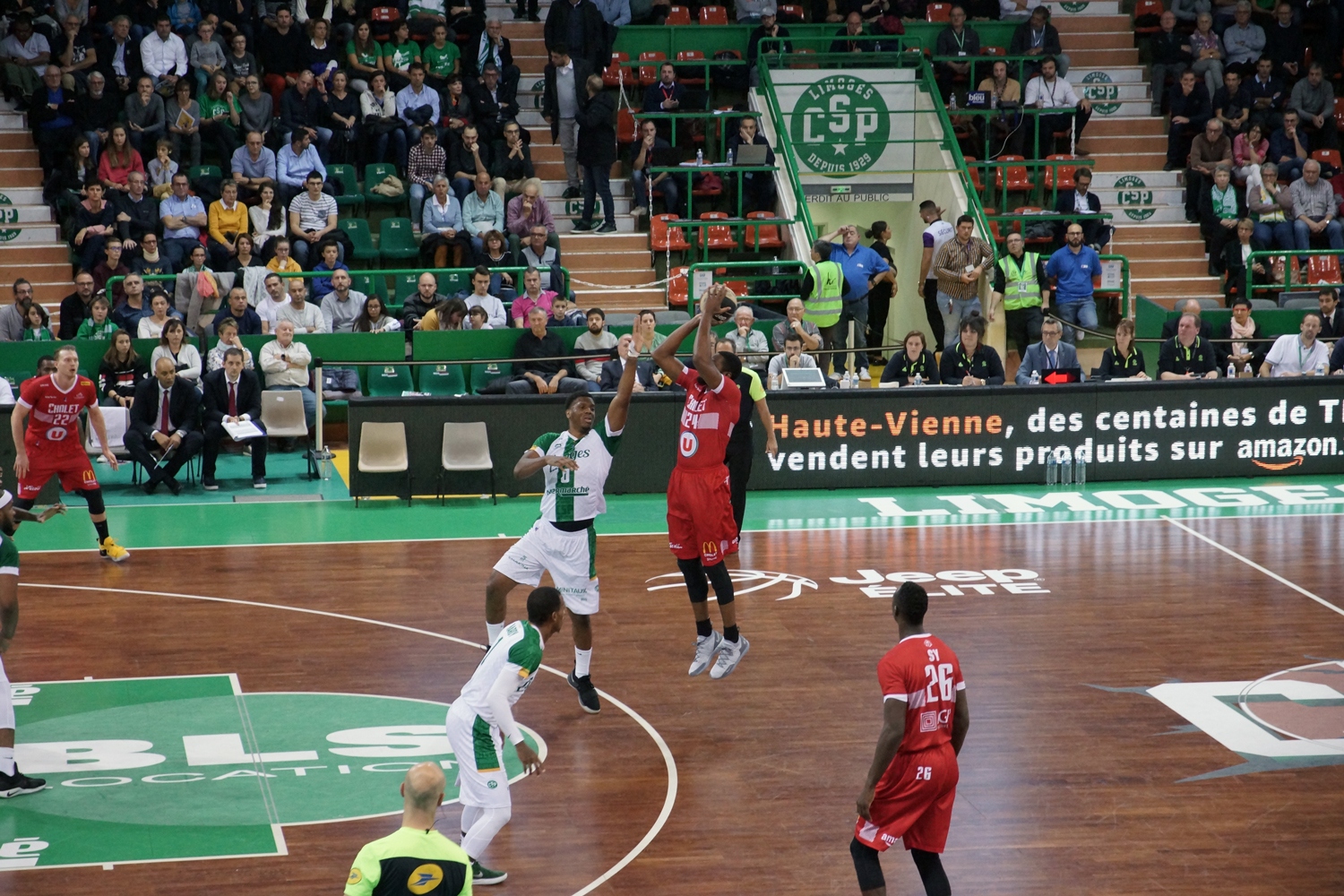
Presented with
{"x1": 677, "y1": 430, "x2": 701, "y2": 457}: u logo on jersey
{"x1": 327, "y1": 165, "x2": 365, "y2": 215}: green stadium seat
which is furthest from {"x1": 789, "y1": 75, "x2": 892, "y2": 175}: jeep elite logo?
{"x1": 677, "y1": 430, "x2": 701, "y2": 457}: u logo on jersey

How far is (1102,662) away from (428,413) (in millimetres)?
7999

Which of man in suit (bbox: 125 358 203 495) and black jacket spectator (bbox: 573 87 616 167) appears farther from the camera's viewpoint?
black jacket spectator (bbox: 573 87 616 167)

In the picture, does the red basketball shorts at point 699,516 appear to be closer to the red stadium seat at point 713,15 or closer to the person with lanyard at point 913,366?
the person with lanyard at point 913,366

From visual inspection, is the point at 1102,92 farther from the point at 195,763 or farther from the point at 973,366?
the point at 195,763

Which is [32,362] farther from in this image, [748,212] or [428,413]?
[748,212]

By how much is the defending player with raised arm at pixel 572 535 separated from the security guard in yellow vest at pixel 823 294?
10167 millimetres

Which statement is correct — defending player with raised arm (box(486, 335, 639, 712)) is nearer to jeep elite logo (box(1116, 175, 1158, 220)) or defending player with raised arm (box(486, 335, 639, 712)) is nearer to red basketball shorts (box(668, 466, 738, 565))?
red basketball shorts (box(668, 466, 738, 565))

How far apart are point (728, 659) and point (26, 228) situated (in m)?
14.7

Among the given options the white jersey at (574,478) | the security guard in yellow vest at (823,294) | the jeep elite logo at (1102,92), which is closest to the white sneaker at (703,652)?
the white jersey at (574,478)

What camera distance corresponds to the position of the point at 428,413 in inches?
666

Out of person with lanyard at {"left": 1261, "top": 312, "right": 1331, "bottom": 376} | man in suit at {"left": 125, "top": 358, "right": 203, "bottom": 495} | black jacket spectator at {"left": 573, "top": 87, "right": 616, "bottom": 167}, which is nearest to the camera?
man in suit at {"left": 125, "top": 358, "right": 203, "bottom": 495}

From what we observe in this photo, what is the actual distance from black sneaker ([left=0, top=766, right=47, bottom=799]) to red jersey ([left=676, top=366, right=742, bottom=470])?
4.42 metres

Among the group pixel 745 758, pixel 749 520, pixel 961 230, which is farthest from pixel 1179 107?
pixel 745 758

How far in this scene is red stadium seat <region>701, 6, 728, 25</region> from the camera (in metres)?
25.7
